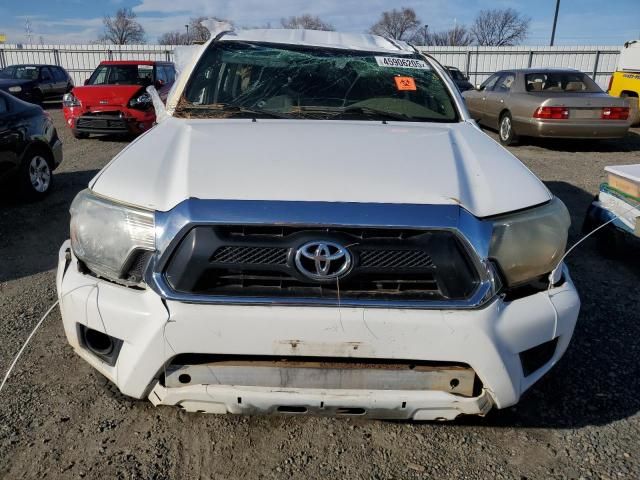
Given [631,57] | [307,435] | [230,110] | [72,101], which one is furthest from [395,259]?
[631,57]

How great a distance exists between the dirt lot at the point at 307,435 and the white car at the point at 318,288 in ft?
1.07

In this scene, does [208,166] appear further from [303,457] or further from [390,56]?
[390,56]

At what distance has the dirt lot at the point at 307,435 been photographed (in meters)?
2.17

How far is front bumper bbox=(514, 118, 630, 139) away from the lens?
9656mm

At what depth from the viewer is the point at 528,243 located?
2068mm

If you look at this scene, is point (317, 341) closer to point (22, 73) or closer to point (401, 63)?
point (401, 63)

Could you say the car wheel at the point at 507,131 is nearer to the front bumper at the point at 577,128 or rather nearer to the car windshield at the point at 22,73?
the front bumper at the point at 577,128

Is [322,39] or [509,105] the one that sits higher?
[322,39]

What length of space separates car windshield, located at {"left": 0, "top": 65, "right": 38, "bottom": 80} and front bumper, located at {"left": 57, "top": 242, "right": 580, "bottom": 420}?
19996mm

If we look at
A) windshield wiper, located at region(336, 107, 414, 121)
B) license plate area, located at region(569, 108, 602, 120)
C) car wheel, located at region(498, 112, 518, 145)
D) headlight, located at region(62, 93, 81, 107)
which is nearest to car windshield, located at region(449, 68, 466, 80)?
car wheel, located at region(498, 112, 518, 145)

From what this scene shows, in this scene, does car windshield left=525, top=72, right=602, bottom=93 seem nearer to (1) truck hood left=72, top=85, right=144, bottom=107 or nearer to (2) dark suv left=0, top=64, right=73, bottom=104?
(1) truck hood left=72, top=85, right=144, bottom=107

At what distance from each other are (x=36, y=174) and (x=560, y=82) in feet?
30.7

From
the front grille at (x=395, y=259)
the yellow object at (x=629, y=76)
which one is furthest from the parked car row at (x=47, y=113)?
the yellow object at (x=629, y=76)

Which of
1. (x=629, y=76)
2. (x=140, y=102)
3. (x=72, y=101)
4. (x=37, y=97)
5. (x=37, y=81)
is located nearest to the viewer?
(x=140, y=102)
